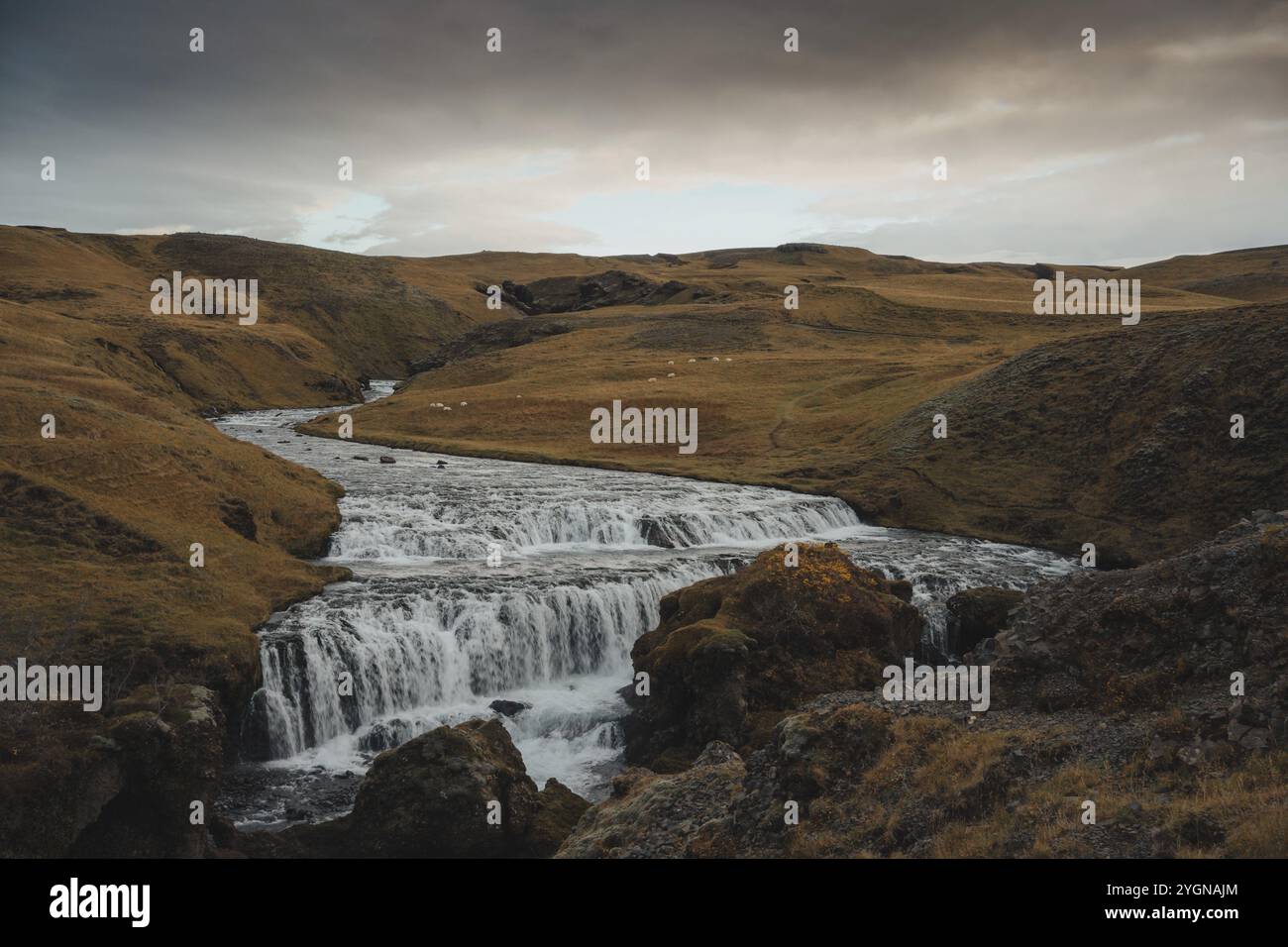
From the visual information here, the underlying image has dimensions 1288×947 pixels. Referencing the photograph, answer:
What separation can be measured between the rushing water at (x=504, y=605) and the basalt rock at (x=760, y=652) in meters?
2.36

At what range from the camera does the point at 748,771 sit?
739 inches

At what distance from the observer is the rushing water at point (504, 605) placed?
29906 mm

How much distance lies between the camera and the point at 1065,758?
1747 centimetres

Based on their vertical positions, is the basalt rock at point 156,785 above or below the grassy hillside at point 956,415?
below

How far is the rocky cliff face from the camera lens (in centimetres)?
1471

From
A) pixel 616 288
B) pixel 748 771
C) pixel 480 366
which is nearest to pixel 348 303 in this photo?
pixel 616 288

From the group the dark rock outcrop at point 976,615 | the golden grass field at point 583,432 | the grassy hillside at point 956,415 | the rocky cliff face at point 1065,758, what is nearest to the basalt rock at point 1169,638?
the rocky cliff face at point 1065,758

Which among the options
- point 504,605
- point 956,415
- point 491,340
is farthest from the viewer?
point 491,340

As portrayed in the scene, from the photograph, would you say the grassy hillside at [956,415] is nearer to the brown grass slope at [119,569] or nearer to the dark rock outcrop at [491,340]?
the dark rock outcrop at [491,340]

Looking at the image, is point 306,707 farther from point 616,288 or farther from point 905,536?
point 616,288

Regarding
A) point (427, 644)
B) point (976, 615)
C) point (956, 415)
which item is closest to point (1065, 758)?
point (976, 615)

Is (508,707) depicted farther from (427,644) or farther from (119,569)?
(119,569)

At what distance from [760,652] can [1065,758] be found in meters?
13.4

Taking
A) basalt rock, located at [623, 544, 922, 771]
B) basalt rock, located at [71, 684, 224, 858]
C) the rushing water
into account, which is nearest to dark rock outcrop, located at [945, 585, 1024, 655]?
the rushing water
